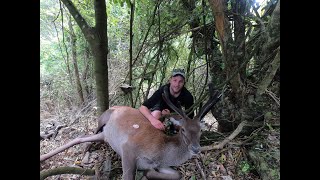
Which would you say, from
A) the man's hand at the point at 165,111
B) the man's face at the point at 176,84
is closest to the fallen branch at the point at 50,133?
the man's hand at the point at 165,111

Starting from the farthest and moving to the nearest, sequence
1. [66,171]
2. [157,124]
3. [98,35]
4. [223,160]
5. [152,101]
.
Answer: [152,101] → [98,35] → [157,124] → [223,160] → [66,171]

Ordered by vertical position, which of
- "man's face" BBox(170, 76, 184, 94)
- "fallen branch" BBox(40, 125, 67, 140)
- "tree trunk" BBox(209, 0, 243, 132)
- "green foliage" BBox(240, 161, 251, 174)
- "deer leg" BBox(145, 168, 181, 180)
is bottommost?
"deer leg" BBox(145, 168, 181, 180)

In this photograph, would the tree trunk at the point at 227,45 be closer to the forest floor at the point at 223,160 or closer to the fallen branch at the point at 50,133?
the forest floor at the point at 223,160

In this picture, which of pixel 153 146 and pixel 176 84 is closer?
pixel 153 146

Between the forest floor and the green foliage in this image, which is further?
the green foliage

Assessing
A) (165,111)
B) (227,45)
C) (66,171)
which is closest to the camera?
(66,171)

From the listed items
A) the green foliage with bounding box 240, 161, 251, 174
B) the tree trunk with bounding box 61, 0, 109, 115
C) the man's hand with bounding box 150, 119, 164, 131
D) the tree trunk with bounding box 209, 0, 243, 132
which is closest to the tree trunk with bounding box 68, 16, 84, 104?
the tree trunk with bounding box 61, 0, 109, 115

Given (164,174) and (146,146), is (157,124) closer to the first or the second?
(146,146)

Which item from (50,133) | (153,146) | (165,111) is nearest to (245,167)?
(153,146)

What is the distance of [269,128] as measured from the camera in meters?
4.74

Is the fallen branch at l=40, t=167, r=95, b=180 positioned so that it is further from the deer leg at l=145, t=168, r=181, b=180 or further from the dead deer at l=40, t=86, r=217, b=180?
the deer leg at l=145, t=168, r=181, b=180

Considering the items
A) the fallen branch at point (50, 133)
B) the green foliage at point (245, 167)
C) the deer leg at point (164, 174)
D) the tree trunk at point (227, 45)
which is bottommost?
the deer leg at point (164, 174)
